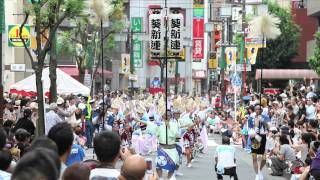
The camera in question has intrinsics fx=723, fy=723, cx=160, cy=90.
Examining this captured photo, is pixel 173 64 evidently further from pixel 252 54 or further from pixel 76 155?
pixel 76 155

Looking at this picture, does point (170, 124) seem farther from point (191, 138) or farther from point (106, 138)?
point (106, 138)

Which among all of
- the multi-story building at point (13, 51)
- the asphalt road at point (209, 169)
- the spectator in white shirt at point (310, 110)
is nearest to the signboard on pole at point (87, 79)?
the multi-story building at point (13, 51)

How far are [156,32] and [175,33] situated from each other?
20.8 inches

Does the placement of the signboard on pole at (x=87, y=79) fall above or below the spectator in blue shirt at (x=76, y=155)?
below

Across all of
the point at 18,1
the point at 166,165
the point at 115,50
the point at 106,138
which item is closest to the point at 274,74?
the point at 18,1

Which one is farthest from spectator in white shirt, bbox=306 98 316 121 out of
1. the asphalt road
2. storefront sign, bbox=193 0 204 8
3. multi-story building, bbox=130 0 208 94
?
storefront sign, bbox=193 0 204 8

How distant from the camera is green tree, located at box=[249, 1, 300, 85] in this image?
184ft

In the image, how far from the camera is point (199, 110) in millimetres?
25906

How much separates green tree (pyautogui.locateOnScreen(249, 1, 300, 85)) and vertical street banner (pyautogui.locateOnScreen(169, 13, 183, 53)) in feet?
120

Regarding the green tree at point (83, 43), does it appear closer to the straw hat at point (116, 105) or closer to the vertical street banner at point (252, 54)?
the vertical street banner at point (252, 54)

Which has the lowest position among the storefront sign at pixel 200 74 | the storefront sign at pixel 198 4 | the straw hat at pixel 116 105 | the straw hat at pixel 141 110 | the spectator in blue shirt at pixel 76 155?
the storefront sign at pixel 200 74

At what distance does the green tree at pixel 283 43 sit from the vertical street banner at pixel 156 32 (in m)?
36.6

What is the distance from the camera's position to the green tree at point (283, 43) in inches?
2208

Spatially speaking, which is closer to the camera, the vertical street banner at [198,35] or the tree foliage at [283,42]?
the tree foliage at [283,42]
